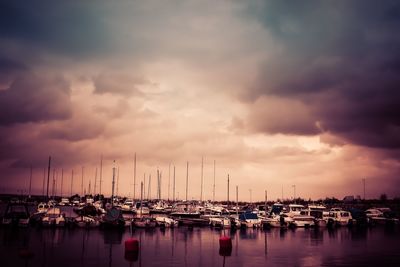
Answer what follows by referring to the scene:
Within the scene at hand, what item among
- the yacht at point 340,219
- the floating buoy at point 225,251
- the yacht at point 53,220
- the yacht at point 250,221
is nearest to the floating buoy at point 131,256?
the floating buoy at point 225,251

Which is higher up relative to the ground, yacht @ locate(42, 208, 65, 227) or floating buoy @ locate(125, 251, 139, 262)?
yacht @ locate(42, 208, 65, 227)

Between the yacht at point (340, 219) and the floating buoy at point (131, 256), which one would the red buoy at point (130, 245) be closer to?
the floating buoy at point (131, 256)

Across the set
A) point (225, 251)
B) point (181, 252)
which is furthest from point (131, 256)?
point (225, 251)

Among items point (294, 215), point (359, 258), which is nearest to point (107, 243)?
point (359, 258)

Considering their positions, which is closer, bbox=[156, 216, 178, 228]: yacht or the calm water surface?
the calm water surface

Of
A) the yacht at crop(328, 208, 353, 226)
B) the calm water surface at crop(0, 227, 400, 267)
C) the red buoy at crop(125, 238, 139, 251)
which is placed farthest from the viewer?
the yacht at crop(328, 208, 353, 226)

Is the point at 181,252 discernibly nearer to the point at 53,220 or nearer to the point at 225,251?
the point at 225,251

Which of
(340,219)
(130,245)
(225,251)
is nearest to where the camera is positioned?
(130,245)

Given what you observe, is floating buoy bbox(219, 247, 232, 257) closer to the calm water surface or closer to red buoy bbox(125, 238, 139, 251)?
the calm water surface

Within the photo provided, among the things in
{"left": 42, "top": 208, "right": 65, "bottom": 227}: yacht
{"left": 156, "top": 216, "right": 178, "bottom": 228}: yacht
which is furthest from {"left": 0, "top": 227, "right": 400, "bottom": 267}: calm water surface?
{"left": 156, "top": 216, "right": 178, "bottom": 228}: yacht

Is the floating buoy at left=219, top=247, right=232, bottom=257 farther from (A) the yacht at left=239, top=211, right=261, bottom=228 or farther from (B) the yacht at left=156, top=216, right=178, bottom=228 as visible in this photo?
(A) the yacht at left=239, top=211, right=261, bottom=228

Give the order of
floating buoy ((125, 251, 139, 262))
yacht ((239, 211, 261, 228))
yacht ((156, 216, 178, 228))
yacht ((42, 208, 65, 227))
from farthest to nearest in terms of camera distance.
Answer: yacht ((239, 211, 261, 228)), yacht ((156, 216, 178, 228)), yacht ((42, 208, 65, 227)), floating buoy ((125, 251, 139, 262))

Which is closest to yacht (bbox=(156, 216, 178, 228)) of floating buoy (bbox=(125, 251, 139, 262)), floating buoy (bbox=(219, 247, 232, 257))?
floating buoy (bbox=(219, 247, 232, 257))

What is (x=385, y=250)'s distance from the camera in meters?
46.8
